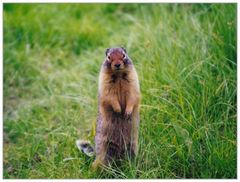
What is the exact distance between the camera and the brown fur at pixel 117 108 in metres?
5.18

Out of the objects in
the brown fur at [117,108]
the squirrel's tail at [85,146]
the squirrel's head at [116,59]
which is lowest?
the squirrel's tail at [85,146]

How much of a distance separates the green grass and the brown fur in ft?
0.60

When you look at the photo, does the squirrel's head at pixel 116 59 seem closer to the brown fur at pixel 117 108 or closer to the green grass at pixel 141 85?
the brown fur at pixel 117 108

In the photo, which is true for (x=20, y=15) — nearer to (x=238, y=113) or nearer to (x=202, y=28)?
(x=202, y=28)

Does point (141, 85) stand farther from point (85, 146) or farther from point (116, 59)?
point (116, 59)

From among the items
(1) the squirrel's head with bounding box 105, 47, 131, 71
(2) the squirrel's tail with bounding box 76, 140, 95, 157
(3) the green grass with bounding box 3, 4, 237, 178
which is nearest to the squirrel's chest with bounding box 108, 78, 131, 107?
(1) the squirrel's head with bounding box 105, 47, 131, 71

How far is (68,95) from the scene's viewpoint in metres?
7.29

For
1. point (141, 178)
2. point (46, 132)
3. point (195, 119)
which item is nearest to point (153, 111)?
point (195, 119)

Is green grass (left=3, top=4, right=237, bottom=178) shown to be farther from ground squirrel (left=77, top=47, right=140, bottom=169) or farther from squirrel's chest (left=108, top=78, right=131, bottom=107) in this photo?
squirrel's chest (left=108, top=78, right=131, bottom=107)

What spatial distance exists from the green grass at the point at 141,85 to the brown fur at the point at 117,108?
182 mm

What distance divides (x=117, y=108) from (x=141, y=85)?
1305mm

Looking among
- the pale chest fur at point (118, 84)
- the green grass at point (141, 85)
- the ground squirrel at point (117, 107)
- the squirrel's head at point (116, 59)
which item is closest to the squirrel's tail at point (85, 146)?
the green grass at point (141, 85)

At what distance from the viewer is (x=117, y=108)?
5207 mm

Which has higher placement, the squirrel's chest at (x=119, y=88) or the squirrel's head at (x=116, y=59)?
the squirrel's head at (x=116, y=59)
